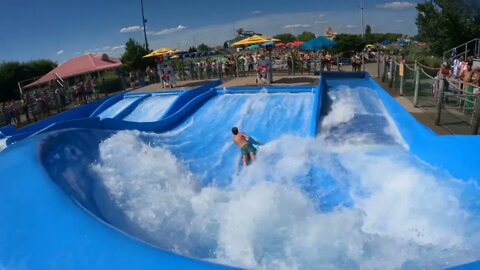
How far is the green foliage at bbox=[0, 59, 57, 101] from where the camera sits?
32094mm

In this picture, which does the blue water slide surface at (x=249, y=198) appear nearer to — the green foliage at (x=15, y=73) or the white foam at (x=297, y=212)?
the white foam at (x=297, y=212)

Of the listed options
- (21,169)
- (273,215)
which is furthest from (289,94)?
(21,169)

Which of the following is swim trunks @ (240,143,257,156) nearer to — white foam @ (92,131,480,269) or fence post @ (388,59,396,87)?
white foam @ (92,131,480,269)

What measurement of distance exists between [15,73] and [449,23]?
3434 centimetres

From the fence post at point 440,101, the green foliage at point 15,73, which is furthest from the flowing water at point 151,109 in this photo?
the green foliage at point 15,73

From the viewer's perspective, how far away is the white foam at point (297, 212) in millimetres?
4223

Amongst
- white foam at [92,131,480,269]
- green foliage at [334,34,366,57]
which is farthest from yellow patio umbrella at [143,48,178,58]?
green foliage at [334,34,366,57]

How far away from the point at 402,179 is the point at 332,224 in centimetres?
202

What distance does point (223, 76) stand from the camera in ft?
61.8

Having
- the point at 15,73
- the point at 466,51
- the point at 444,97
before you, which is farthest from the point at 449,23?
the point at 15,73

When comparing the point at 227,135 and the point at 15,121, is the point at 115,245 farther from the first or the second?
the point at 15,121

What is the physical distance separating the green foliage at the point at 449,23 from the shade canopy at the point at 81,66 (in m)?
19.3

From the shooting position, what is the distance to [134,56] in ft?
107

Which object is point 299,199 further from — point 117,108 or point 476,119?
point 117,108
